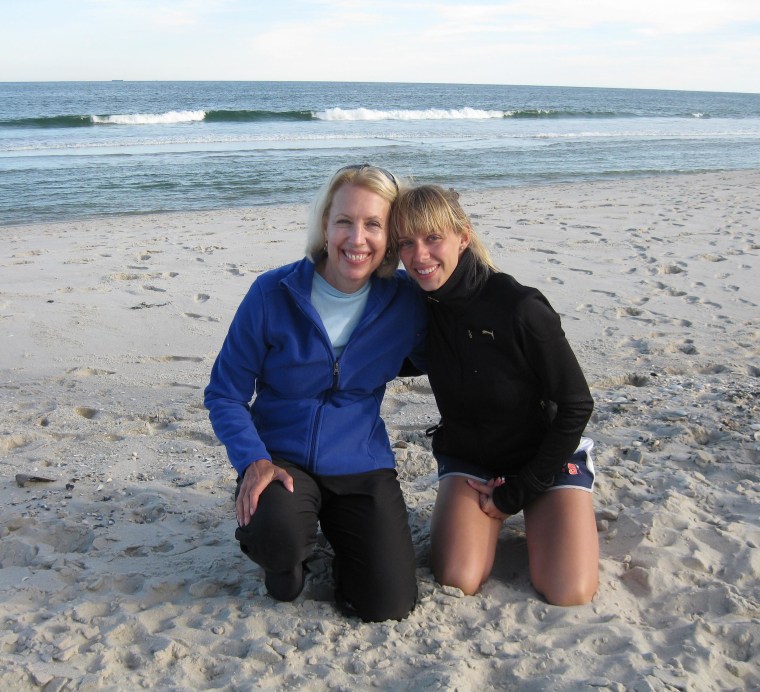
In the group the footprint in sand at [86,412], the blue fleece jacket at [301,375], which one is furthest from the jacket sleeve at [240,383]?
the footprint in sand at [86,412]

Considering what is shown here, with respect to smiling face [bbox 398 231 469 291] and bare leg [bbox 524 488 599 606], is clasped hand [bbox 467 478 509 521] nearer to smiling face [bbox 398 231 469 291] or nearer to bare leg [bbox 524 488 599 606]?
bare leg [bbox 524 488 599 606]

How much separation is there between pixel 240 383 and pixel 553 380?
3.89ft

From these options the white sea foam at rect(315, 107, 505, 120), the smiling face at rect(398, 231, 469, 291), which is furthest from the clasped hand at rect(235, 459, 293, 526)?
the white sea foam at rect(315, 107, 505, 120)

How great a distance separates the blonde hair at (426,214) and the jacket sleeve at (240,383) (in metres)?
Result: 0.60

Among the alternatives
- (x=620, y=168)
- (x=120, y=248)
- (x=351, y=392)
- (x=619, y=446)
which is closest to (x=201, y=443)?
(x=351, y=392)

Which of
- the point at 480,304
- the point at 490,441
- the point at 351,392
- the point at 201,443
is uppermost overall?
the point at 480,304

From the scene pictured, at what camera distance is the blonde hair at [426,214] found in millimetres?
2854

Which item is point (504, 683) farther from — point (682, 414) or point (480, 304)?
point (682, 414)

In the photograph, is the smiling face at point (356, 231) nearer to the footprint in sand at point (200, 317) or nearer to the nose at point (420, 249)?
the nose at point (420, 249)

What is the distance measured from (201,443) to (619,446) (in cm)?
221

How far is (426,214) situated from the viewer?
2848 mm

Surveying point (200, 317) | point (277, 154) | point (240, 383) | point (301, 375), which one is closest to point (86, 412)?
point (200, 317)

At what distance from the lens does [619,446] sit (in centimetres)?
398

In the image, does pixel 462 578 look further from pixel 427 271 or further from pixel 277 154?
pixel 277 154
